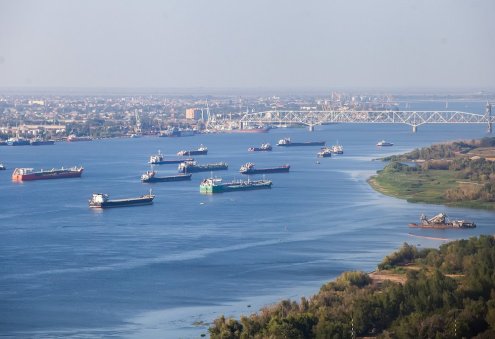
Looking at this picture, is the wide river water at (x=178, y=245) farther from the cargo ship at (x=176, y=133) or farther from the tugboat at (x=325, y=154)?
the cargo ship at (x=176, y=133)

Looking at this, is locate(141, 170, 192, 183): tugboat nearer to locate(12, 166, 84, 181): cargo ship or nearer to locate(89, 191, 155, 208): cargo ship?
locate(12, 166, 84, 181): cargo ship

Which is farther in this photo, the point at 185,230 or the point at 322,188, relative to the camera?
the point at 322,188

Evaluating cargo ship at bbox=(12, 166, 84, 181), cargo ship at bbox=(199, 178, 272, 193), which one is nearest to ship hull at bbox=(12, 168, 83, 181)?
cargo ship at bbox=(12, 166, 84, 181)

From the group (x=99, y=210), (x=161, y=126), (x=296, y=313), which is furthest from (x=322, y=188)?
(x=161, y=126)

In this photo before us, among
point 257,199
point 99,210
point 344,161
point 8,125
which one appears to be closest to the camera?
point 99,210

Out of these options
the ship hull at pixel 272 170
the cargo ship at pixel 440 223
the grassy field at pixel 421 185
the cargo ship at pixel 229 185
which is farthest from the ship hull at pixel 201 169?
the cargo ship at pixel 440 223

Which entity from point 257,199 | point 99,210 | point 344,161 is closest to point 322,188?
point 257,199

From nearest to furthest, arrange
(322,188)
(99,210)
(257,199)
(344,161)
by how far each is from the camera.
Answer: (99,210) → (257,199) → (322,188) → (344,161)

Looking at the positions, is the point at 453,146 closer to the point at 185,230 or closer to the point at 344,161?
the point at 344,161
